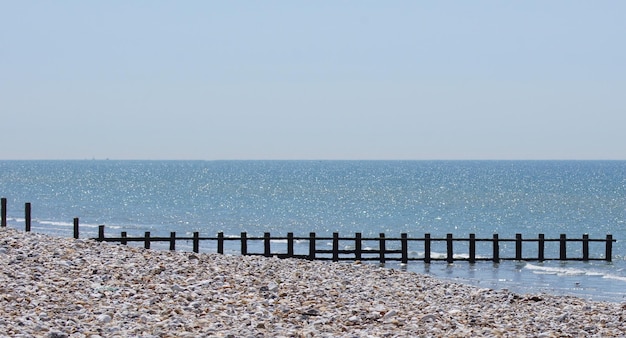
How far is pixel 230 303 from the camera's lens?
55.5 ft

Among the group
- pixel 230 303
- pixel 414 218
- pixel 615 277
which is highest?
pixel 230 303

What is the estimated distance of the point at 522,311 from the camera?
749 inches

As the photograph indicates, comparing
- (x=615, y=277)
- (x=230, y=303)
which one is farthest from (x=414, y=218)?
(x=230, y=303)

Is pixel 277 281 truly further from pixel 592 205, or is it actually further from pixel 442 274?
pixel 592 205

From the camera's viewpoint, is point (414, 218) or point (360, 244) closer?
point (360, 244)

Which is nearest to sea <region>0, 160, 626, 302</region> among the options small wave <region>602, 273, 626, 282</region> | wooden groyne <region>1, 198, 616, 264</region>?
small wave <region>602, 273, 626, 282</region>

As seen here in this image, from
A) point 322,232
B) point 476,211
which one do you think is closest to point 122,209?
point 322,232

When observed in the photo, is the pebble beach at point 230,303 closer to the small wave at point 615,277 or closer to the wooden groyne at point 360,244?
the wooden groyne at point 360,244

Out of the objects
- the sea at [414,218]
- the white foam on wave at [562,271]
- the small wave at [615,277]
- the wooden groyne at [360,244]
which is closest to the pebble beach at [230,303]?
the sea at [414,218]

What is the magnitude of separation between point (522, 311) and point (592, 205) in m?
80.8

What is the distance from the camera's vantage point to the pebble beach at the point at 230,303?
14695 millimetres

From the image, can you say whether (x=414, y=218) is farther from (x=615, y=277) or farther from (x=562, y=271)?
(x=615, y=277)

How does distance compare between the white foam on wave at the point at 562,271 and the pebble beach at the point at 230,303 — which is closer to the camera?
the pebble beach at the point at 230,303

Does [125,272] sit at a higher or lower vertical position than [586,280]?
higher
